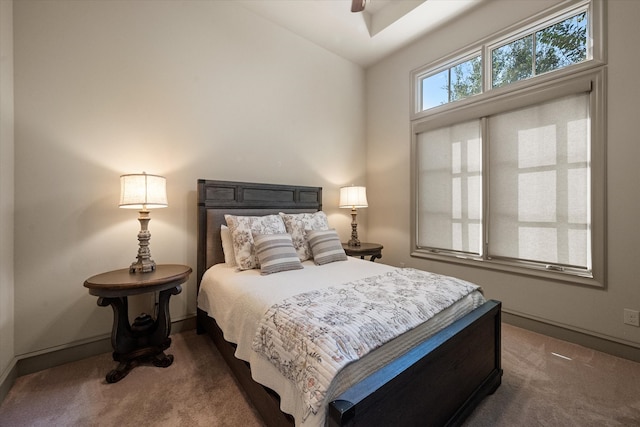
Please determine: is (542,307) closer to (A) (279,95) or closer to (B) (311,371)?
(B) (311,371)

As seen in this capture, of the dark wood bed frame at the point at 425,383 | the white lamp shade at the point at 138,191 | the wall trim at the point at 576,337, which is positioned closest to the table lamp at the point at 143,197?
the white lamp shade at the point at 138,191

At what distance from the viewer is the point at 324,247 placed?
8.48ft

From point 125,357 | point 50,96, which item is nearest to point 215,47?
point 50,96

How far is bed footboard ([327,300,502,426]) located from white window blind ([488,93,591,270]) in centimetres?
128

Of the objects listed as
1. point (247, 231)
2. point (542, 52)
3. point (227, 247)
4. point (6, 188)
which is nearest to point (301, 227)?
point (247, 231)

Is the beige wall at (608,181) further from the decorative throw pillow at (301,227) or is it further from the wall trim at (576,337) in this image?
the decorative throw pillow at (301,227)

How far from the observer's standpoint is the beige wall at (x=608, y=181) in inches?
81.7

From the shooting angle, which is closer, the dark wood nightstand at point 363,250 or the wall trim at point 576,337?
the wall trim at point 576,337

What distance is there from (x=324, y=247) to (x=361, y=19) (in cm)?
288

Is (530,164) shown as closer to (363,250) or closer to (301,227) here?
(363,250)

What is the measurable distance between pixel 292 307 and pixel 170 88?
2383 mm

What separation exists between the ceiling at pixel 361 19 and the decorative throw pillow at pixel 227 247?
248 cm

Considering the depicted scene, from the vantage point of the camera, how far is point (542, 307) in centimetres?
250

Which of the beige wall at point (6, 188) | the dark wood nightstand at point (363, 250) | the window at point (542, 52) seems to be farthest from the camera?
the dark wood nightstand at point (363, 250)
